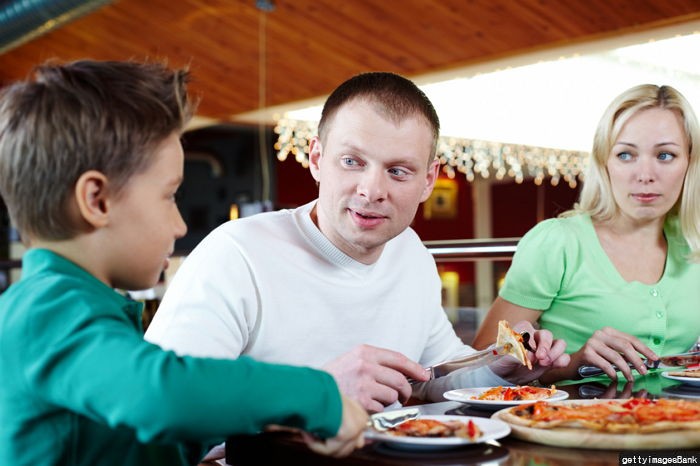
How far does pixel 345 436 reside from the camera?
2.91ft

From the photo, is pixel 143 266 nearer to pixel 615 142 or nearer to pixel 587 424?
pixel 587 424

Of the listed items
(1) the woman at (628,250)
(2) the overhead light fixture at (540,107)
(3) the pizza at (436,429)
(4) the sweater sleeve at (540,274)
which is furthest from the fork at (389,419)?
(2) the overhead light fixture at (540,107)

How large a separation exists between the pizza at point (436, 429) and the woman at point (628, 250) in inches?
42.8

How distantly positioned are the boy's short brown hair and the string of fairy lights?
6905 millimetres

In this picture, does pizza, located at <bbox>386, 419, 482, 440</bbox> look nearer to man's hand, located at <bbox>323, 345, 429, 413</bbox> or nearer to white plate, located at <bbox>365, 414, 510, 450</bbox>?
white plate, located at <bbox>365, 414, 510, 450</bbox>

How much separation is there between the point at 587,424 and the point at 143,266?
0.59m

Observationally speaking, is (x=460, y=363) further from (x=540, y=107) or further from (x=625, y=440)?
(x=540, y=107)

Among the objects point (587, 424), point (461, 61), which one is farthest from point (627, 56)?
point (587, 424)

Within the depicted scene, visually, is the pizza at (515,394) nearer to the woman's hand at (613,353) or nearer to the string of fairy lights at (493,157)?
the woman's hand at (613,353)

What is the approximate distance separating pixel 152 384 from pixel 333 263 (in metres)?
0.79

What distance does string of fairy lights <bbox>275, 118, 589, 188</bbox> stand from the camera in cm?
821

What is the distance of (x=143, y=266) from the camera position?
3.23 feet

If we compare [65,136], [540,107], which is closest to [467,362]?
[65,136]

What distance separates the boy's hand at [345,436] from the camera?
885 mm
